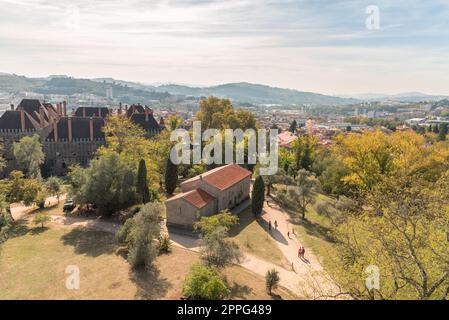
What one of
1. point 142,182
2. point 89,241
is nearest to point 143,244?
point 89,241

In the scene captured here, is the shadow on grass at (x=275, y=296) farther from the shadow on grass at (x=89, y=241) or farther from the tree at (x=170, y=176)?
the tree at (x=170, y=176)

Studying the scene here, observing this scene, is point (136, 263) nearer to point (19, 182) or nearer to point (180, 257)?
point (180, 257)

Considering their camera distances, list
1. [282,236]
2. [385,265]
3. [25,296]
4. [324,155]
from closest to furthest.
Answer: [385,265], [25,296], [282,236], [324,155]

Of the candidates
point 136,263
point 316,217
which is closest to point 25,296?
point 136,263

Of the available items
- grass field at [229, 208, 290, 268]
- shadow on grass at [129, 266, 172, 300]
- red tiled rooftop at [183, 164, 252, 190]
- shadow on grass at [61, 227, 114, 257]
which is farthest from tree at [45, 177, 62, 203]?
grass field at [229, 208, 290, 268]

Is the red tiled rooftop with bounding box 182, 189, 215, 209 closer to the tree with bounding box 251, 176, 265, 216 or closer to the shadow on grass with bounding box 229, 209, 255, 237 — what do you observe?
the shadow on grass with bounding box 229, 209, 255, 237
